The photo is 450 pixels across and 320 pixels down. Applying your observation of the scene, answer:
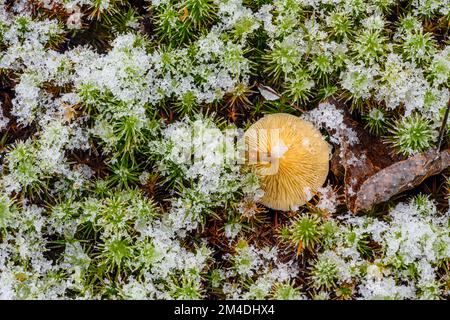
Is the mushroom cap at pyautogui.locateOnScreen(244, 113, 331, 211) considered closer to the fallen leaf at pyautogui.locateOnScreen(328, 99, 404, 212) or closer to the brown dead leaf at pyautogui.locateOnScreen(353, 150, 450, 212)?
the fallen leaf at pyautogui.locateOnScreen(328, 99, 404, 212)

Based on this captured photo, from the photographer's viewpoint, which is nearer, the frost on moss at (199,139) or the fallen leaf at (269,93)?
the frost on moss at (199,139)

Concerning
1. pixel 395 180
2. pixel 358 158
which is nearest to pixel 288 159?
pixel 358 158

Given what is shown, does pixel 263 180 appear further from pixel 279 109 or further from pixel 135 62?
pixel 135 62

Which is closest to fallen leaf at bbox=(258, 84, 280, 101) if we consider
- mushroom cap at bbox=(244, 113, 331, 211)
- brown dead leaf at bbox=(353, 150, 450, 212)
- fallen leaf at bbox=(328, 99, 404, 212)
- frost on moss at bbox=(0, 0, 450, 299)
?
frost on moss at bbox=(0, 0, 450, 299)

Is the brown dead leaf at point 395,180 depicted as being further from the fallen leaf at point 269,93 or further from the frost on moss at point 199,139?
the fallen leaf at point 269,93

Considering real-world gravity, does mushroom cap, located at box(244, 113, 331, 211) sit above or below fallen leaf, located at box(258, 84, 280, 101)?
below

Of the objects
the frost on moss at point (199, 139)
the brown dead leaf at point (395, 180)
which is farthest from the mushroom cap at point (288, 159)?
the brown dead leaf at point (395, 180)
